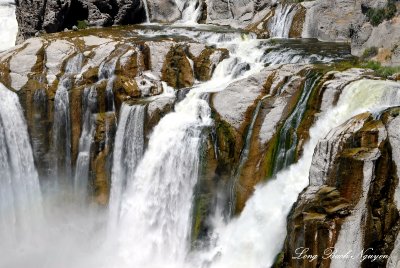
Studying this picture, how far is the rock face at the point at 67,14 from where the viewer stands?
31688 mm

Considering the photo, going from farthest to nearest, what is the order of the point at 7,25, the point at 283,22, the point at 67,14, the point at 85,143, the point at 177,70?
1. the point at 7,25
2. the point at 67,14
3. the point at 283,22
4. the point at 177,70
5. the point at 85,143

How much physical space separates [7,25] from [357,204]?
117ft

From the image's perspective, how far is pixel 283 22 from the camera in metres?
28.7

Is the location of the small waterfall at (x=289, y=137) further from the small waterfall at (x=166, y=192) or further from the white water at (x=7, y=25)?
the white water at (x=7, y=25)

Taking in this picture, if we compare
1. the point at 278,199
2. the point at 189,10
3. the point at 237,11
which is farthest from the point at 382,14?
the point at 189,10

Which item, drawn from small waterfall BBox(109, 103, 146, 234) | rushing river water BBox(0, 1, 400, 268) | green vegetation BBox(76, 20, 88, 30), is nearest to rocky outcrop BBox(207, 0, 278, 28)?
rushing river water BBox(0, 1, 400, 268)

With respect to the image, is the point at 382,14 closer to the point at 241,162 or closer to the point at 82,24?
the point at 241,162

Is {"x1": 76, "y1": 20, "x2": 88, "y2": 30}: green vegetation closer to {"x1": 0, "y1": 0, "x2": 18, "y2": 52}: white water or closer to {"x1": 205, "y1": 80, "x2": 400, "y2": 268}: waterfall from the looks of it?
{"x1": 0, "y1": 0, "x2": 18, "y2": 52}: white water

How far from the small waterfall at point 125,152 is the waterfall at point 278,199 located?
5.61 metres

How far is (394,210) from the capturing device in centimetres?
1155

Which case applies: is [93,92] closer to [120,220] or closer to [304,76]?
[120,220]

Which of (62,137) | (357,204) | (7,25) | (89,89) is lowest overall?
(62,137)

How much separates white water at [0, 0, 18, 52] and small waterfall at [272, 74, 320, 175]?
90.2 feet

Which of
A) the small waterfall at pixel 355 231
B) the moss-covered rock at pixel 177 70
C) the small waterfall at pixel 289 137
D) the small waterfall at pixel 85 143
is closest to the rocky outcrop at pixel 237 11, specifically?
the moss-covered rock at pixel 177 70
